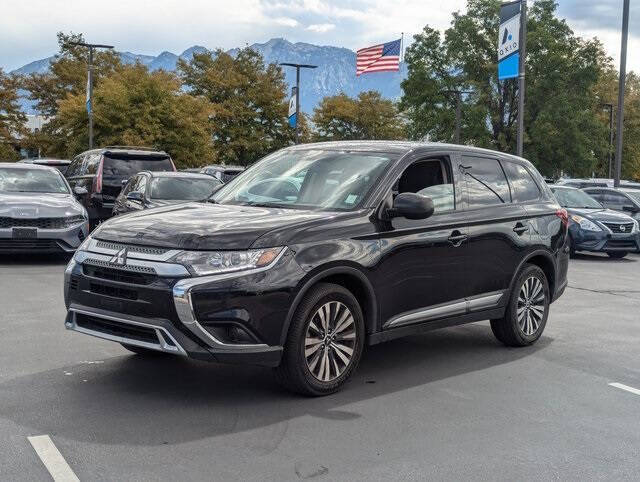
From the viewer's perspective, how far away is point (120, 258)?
5328 millimetres

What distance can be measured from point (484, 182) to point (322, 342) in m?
2.47

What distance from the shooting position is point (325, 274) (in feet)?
17.9

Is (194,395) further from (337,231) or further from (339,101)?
(339,101)

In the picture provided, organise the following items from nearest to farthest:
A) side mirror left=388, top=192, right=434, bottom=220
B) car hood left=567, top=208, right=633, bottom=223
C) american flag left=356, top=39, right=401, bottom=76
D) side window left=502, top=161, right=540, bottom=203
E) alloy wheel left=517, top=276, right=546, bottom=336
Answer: side mirror left=388, top=192, right=434, bottom=220, alloy wheel left=517, top=276, right=546, bottom=336, side window left=502, top=161, right=540, bottom=203, car hood left=567, top=208, right=633, bottom=223, american flag left=356, top=39, right=401, bottom=76

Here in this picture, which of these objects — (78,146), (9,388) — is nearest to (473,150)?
(9,388)

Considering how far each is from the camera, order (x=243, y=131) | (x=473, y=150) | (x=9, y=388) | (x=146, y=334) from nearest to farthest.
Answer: (x=146, y=334), (x=9, y=388), (x=473, y=150), (x=243, y=131)

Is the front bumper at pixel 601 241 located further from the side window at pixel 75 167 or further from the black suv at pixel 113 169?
the side window at pixel 75 167

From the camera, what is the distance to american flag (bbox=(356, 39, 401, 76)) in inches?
1244

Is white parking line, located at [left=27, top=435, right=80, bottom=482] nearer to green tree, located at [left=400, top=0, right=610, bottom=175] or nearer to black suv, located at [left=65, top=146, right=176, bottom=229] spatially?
black suv, located at [left=65, top=146, right=176, bottom=229]

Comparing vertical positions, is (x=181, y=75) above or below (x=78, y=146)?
above

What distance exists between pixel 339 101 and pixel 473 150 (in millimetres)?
54443

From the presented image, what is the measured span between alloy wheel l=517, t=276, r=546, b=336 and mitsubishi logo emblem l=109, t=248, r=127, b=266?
145 inches

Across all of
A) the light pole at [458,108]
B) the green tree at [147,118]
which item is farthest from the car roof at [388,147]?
the light pole at [458,108]

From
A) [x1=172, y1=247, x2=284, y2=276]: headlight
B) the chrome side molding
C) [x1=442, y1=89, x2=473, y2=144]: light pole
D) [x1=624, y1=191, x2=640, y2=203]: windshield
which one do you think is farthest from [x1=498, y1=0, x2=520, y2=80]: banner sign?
Result: [x1=442, y1=89, x2=473, y2=144]: light pole
